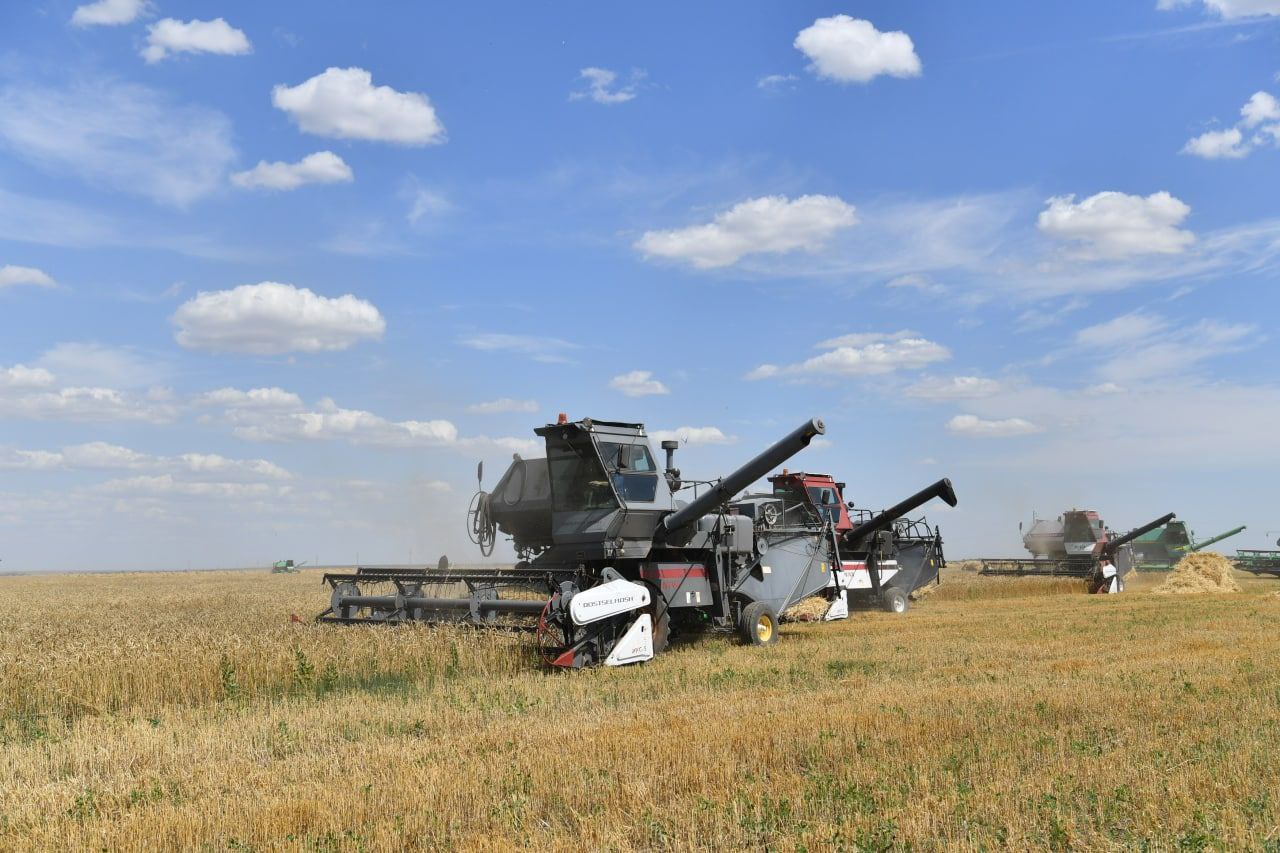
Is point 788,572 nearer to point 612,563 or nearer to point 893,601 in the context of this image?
point 612,563

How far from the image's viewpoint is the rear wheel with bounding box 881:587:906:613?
21.9 m

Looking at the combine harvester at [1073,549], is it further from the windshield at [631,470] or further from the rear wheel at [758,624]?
the windshield at [631,470]

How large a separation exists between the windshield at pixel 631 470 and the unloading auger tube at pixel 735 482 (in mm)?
478

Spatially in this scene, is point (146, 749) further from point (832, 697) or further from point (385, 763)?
point (832, 697)

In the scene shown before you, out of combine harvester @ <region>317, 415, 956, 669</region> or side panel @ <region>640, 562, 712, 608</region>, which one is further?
side panel @ <region>640, 562, 712, 608</region>

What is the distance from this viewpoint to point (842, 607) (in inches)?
766

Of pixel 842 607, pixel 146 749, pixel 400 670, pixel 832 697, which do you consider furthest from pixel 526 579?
pixel 842 607

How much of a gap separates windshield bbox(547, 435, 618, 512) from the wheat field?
90.0 inches

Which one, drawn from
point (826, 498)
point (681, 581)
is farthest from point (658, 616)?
point (826, 498)

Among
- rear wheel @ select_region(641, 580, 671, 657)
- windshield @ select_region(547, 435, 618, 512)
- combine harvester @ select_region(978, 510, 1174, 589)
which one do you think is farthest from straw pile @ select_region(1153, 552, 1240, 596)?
windshield @ select_region(547, 435, 618, 512)

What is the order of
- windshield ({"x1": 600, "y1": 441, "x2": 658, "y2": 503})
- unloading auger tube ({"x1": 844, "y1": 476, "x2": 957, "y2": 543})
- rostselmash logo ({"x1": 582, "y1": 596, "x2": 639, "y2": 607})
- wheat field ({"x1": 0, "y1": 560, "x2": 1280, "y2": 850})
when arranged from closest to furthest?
wheat field ({"x1": 0, "y1": 560, "x2": 1280, "y2": 850}), rostselmash logo ({"x1": 582, "y1": 596, "x2": 639, "y2": 607}), windshield ({"x1": 600, "y1": 441, "x2": 658, "y2": 503}), unloading auger tube ({"x1": 844, "y1": 476, "x2": 957, "y2": 543})

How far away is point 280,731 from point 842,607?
13461 mm

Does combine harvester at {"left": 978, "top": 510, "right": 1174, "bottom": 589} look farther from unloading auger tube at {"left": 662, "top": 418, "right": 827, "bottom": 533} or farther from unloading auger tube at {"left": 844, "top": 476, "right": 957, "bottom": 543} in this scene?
unloading auger tube at {"left": 662, "top": 418, "right": 827, "bottom": 533}

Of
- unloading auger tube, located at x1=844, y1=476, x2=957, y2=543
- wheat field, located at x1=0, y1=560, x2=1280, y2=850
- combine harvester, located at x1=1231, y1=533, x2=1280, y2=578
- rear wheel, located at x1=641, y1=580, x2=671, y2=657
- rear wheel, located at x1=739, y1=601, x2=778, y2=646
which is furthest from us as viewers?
combine harvester, located at x1=1231, y1=533, x2=1280, y2=578
